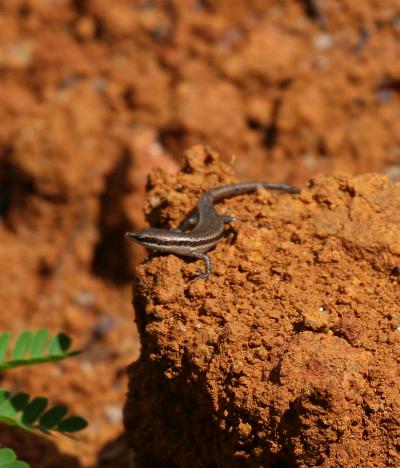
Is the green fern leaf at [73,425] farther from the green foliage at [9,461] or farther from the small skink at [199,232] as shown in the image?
the small skink at [199,232]

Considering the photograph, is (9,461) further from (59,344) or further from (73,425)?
(59,344)

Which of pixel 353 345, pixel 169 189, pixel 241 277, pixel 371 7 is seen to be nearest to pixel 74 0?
pixel 371 7

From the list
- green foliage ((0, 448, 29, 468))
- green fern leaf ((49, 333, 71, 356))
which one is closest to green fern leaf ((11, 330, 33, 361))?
green fern leaf ((49, 333, 71, 356))

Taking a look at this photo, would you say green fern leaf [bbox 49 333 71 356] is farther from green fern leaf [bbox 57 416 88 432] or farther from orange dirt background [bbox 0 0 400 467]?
orange dirt background [bbox 0 0 400 467]

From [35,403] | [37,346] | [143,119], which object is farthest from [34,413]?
[143,119]

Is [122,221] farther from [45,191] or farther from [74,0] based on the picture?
[74,0]

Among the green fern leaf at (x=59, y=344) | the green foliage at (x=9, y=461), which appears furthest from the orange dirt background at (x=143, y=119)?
the green foliage at (x=9, y=461)
